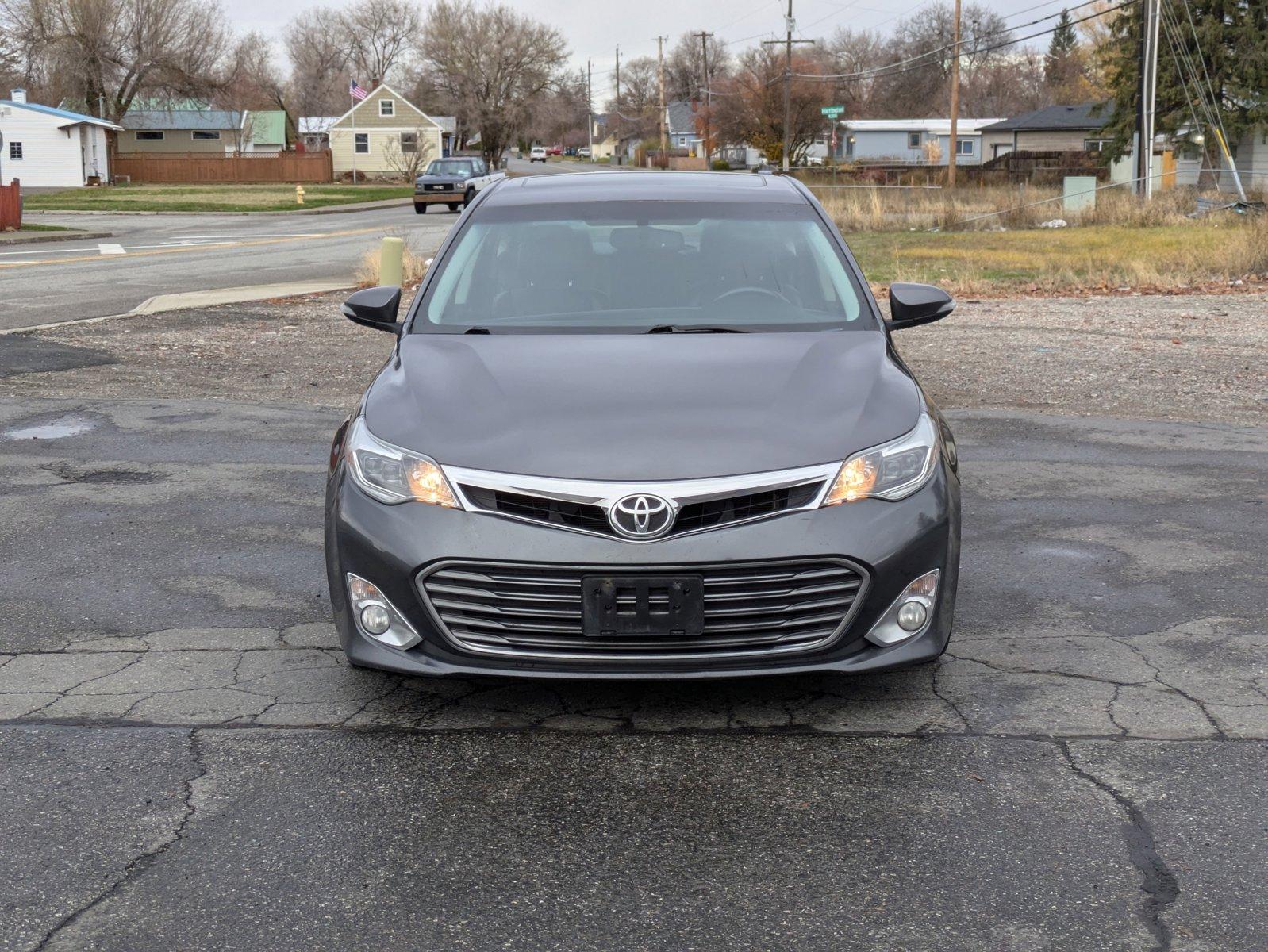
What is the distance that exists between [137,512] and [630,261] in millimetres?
2989

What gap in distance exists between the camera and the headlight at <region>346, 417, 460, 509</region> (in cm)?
421

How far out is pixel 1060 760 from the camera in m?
4.11

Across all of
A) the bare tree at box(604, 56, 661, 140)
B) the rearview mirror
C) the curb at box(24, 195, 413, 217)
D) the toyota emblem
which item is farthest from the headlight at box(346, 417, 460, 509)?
the bare tree at box(604, 56, 661, 140)

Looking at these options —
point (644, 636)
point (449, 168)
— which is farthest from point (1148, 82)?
point (644, 636)

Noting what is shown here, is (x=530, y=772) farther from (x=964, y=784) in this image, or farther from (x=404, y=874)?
(x=964, y=784)

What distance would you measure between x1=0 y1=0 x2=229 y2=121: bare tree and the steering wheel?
264ft

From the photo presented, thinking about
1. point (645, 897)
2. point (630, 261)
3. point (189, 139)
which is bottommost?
point (645, 897)

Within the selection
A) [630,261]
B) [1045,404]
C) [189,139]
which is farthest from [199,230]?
[189,139]

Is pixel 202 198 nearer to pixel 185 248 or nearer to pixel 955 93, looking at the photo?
pixel 185 248

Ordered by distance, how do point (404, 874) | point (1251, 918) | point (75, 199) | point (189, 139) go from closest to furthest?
1. point (1251, 918)
2. point (404, 874)
3. point (75, 199)
4. point (189, 139)

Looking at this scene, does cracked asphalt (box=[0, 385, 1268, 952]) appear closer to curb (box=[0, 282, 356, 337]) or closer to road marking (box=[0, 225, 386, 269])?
curb (box=[0, 282, 356, 337])

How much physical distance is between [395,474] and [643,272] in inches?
70.2

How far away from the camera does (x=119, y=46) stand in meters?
79.3

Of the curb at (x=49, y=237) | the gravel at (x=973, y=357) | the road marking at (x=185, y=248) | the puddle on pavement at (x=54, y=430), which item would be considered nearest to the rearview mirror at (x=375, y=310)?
the puddle on pavement at (x=54, y=430)
